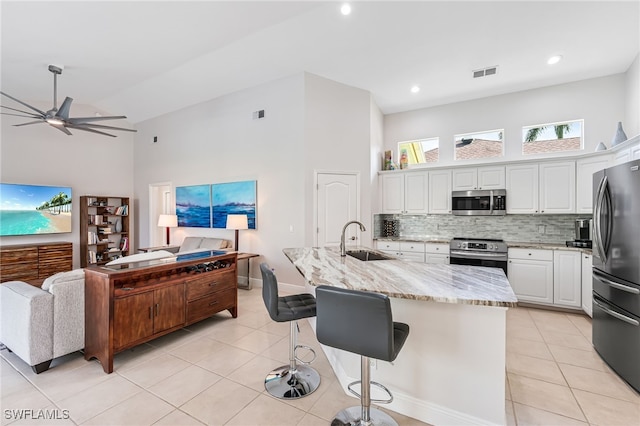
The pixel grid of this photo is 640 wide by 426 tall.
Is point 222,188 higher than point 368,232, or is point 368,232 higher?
point 222,188

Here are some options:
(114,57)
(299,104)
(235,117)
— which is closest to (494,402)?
(299,104)

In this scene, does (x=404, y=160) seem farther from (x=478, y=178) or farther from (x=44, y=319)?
(x=44, y=319)

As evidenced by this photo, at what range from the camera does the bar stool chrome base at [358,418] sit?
5.72ft

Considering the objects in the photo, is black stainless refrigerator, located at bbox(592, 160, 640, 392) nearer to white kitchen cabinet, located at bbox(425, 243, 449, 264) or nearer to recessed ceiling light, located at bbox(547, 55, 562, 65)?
white kitchen cabinet, located at bbox(425, 243, 449, 264)

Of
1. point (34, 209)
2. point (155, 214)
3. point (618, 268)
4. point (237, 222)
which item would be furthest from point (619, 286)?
point (34, 209)

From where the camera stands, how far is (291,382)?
7.23 feet

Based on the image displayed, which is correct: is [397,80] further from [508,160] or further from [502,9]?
[508,160]

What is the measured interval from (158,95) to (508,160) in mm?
6773

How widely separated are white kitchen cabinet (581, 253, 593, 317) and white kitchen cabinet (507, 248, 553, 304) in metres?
0.33

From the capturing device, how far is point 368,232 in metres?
5.06

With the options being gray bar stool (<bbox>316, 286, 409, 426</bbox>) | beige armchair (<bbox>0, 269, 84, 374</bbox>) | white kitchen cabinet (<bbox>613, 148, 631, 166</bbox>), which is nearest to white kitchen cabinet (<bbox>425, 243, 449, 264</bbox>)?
white kitchen cabinet (<bbox>613, 148, 631, 166</bbox>)

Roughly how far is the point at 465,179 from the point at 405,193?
40.4 inches

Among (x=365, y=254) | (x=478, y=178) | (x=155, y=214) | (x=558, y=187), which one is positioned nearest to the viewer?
(x=365, y=254)

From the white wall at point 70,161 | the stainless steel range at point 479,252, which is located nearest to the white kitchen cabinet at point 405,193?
the stainless steel range at point 479,252
